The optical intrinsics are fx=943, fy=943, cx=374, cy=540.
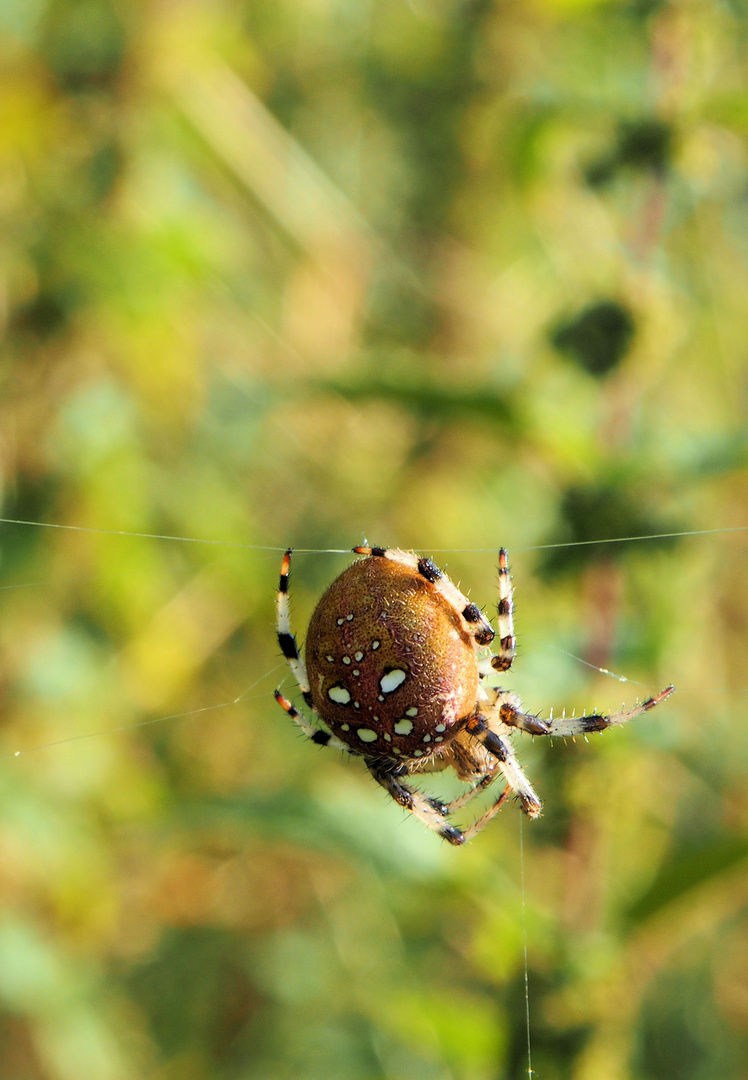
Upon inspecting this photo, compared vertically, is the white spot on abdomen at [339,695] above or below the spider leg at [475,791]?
above

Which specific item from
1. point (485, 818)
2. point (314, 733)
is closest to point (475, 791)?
point (485, 818)

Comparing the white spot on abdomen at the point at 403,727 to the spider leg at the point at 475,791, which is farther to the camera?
the spider leg at the point at 475,791

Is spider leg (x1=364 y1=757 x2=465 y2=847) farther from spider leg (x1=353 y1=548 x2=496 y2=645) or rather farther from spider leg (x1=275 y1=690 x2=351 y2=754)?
spider leg (x1=353 y1=548 x2=496 y2=645)

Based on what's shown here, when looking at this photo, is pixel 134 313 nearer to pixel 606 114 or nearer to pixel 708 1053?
pixel 606 114

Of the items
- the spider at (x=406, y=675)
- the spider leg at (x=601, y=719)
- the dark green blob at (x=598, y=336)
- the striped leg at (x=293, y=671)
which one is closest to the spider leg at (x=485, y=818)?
the spider at (x=406, y=675)

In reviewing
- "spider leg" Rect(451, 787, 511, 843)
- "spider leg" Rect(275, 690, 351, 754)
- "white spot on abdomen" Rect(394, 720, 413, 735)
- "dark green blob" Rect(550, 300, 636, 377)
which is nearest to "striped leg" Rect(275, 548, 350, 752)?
"spider leg" Rect(275, 690, 351, 754)

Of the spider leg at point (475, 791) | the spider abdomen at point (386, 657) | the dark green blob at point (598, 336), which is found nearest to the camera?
the spider abdomen at point (386, 657)

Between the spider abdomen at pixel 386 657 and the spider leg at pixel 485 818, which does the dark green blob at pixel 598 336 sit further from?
the spider leg at pixel 485 818

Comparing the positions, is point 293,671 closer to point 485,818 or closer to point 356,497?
point 485,818
